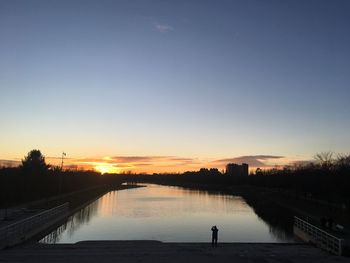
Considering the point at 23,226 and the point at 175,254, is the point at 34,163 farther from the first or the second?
the point at 175,254

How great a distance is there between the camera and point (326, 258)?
23344 mm

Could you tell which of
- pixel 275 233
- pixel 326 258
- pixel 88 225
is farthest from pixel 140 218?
pixel 326 258

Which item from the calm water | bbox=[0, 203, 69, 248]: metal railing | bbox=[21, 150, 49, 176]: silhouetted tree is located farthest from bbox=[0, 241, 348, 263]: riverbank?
bbox=[21, 150, 49, 176]: silhouetted tree

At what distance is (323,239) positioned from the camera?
2888 centimetres

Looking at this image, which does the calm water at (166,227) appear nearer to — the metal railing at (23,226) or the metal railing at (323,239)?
the metal railing at (23,226)

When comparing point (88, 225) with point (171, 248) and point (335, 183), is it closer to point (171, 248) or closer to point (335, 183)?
point (171, 248)

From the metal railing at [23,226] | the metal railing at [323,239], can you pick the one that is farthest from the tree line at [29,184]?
the metal railing at [323,239]

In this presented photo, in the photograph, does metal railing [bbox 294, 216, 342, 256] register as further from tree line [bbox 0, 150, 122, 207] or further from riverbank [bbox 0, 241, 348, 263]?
tree line [bbox 0, 150, 122, 207]

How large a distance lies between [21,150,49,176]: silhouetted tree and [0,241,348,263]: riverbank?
3273 inches

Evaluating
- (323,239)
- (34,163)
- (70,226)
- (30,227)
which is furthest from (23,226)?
(34,163)

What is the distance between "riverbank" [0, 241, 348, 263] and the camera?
73.0 ft

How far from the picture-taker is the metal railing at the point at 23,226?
29250 mm

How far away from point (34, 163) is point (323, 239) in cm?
9532

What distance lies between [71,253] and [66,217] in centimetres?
3266
